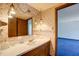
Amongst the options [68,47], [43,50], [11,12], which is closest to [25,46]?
[43,50]

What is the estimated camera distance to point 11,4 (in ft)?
4.54

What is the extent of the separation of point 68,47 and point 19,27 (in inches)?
28.4

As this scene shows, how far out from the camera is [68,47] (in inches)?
56.3

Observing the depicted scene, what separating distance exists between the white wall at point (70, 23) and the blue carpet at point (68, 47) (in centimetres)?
7

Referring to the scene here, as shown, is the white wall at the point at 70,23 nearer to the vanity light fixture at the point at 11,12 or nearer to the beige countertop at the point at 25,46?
the beige countertop at the point at 25,46

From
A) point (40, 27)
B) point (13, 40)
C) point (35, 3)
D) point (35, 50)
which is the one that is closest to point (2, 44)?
point (13, 40)

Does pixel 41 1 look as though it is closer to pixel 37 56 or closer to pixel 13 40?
pixel 13 40

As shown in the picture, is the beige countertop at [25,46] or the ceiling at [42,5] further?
the ceiling at [42,5]

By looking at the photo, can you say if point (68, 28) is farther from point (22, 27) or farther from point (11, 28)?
point (11, 28)

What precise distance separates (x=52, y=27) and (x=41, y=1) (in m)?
0.39

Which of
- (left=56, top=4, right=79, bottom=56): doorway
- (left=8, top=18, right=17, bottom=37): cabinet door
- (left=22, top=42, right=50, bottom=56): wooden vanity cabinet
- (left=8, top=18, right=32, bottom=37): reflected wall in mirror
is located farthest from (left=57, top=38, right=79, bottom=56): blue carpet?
(left=8, top=18, right=17, bottom=37): cabinet door

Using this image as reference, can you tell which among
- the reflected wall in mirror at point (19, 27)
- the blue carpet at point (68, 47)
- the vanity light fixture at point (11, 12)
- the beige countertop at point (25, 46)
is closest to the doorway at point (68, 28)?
the blue carpet at point (68, 47)

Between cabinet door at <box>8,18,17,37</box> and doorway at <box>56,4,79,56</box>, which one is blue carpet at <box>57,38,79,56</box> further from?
cabinet door at <box>8,18,17,37</box>

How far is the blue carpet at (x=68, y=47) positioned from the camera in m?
1.40
